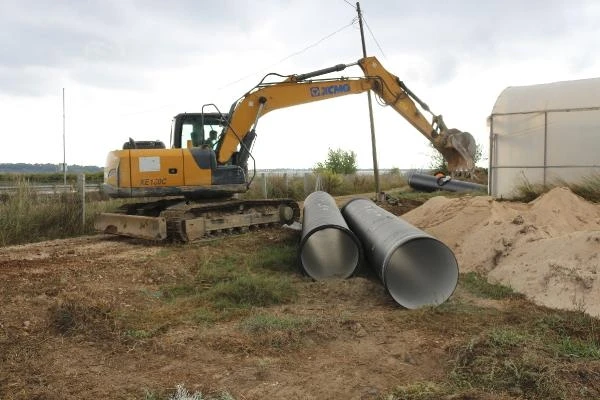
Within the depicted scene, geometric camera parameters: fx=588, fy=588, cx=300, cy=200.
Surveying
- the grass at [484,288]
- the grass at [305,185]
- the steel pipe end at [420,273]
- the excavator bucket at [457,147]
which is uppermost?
the excavator bucket at [457,147]

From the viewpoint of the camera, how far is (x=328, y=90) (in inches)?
547

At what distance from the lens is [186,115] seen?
13102 millimetres

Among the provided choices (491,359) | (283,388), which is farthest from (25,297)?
(491,359)

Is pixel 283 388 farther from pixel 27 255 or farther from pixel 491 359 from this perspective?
pixel 27 255

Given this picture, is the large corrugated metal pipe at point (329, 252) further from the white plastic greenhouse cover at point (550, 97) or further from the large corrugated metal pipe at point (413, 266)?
the white plastic greenhouse cover at point (550, 97)

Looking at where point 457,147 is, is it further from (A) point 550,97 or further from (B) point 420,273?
(B) point 420,273

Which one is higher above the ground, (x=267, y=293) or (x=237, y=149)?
(x=237, y=149)

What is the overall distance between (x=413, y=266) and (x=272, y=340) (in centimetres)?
298

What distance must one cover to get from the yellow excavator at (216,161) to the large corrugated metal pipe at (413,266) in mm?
5008

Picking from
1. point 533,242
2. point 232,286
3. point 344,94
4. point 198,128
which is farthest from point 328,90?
point 232,286

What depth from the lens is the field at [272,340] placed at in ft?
14.2

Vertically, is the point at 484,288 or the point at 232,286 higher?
the point at 232,286

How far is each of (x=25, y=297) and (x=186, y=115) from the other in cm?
703

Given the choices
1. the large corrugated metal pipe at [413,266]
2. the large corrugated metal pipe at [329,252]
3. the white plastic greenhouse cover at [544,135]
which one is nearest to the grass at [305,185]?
the white plastic greenhouse cover at [544,135]
